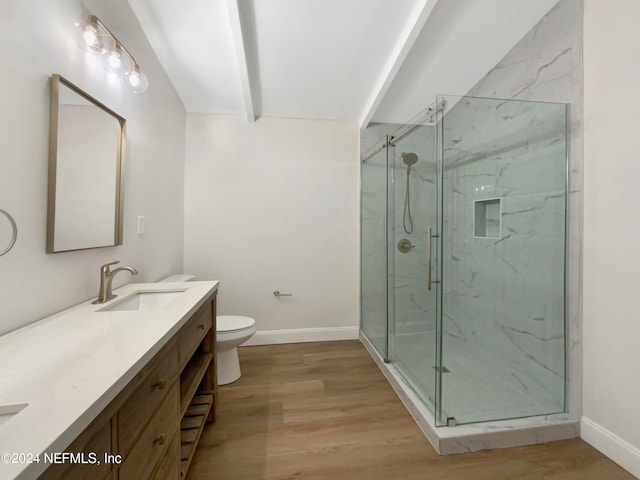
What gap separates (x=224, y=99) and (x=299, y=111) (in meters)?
0.68

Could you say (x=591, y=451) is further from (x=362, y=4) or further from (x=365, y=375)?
(x=362, y=4)

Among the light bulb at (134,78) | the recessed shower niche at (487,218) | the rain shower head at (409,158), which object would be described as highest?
the light bulb at (134,78)

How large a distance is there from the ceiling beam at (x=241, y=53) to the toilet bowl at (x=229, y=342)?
5.93 feet

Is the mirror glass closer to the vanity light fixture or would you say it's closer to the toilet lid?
the vanity light fixture

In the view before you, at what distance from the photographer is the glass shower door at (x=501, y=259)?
1.63 m

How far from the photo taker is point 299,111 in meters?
2.64

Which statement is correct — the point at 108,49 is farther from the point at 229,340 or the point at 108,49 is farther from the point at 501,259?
the point at 501,259

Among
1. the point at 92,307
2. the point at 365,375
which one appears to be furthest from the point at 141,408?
the point at 365,375

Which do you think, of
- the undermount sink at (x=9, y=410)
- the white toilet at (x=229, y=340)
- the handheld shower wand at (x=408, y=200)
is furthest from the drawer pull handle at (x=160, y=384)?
the handheld shower wand at (x=408, y=200)

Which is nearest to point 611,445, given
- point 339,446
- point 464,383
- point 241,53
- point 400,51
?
point 464,383

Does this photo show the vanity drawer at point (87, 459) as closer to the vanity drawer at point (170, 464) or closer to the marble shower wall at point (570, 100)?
the vanity drawer at point (170, 464)

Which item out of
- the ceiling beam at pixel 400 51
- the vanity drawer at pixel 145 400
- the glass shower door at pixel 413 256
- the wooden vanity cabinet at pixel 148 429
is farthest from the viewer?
the glass shower door at pixel 413 256

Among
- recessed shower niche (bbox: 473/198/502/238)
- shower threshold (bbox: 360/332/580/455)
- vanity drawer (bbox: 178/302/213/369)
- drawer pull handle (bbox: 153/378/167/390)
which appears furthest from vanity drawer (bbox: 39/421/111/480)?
recessed shower niche (bbox: 473/198/502/238)

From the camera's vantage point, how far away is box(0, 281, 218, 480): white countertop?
1.47ft
